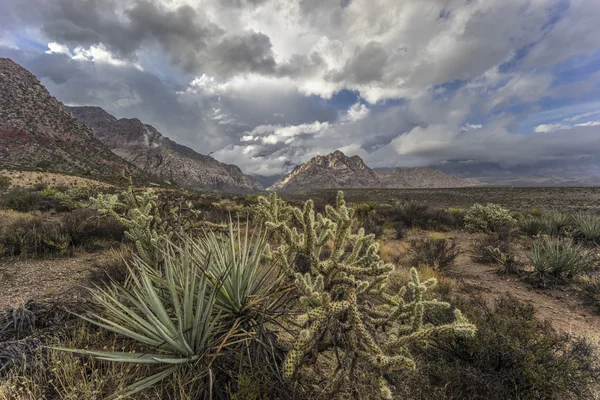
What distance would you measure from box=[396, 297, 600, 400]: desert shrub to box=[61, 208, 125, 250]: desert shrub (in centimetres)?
881

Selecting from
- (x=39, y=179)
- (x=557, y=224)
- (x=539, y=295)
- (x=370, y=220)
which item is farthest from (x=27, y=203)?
(x=557, y=224)

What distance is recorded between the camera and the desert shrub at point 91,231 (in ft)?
26.4

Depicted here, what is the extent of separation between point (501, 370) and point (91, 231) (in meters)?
10.8

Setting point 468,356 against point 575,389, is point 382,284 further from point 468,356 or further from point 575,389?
point 575,389

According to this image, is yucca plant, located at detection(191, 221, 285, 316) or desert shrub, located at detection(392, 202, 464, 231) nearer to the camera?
yucca plant, located at detection(191, 221, 285, 316)

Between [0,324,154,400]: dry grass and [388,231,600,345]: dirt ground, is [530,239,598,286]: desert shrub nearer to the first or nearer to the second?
[388,231,600,345]: dirt ground

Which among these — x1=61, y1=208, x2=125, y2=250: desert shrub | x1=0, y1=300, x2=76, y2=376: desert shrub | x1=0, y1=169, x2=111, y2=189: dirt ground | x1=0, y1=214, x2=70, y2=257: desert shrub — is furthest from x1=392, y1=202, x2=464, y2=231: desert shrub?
x1=0, y1=169, x2=111, y2=189: dirt ground

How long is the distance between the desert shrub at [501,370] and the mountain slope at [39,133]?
51546mm

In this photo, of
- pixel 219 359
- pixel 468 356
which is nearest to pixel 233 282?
pixel 219 359

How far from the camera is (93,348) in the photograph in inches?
119

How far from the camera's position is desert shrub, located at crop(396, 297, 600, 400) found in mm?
2573

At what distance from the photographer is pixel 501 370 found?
9.20 ft

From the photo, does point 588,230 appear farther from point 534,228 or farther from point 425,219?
point 425,219

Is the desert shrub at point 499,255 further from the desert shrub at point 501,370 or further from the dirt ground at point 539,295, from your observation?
the desert shrub at point 501,370
